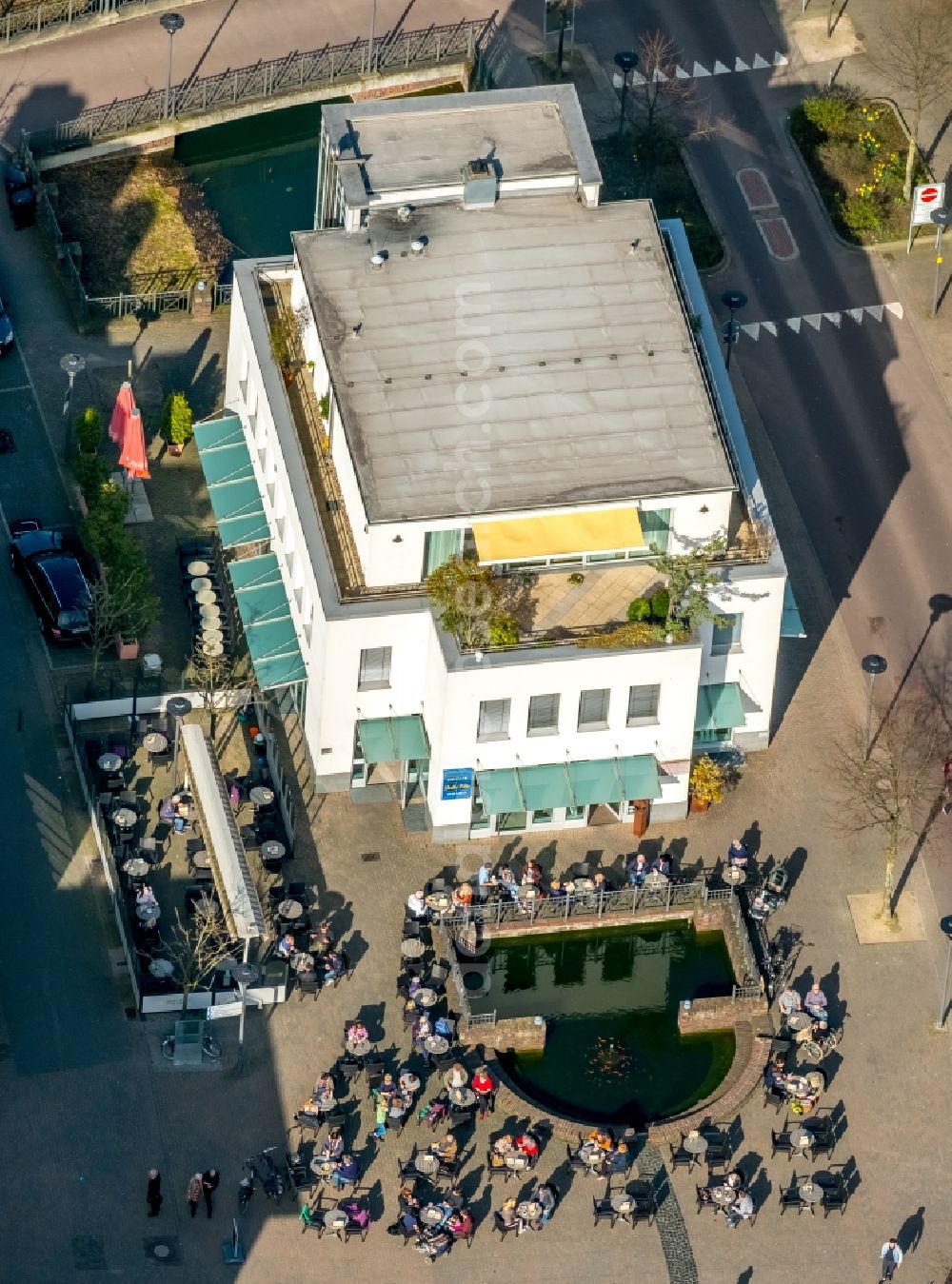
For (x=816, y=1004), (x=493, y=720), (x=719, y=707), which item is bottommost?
(x=816, y=1004)

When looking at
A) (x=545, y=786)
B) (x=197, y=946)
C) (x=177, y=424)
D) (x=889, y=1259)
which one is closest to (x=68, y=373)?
(x=177, y=424)

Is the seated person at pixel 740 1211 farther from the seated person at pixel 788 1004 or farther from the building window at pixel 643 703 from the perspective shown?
the building window at pixel 643 703

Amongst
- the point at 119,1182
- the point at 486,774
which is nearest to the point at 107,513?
the point at 486,774

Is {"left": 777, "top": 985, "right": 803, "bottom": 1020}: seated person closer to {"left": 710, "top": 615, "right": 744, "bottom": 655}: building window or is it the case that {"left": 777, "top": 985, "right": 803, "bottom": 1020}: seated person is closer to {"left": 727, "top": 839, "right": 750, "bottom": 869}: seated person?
{"left": 727, "top": 839, "right": 750, "bottom": 869}: seated person

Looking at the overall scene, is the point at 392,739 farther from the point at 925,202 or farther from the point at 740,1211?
the point at 925,202

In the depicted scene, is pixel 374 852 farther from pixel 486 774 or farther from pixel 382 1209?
pixel 382 1209
